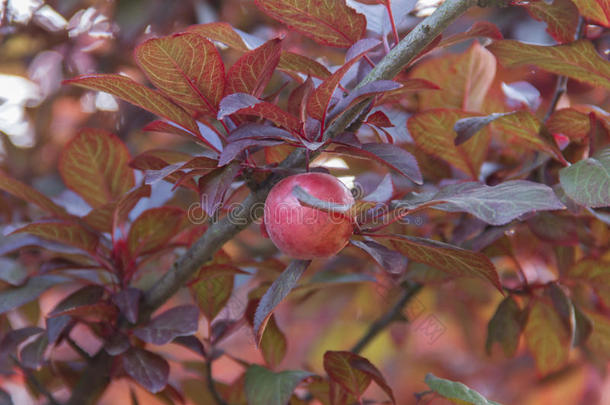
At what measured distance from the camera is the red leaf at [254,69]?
0.54m

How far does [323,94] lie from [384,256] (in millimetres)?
170

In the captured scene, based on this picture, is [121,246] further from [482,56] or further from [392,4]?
[482,56]

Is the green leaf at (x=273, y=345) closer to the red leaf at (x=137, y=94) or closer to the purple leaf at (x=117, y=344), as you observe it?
the purple leaf at (x=117, y=344)

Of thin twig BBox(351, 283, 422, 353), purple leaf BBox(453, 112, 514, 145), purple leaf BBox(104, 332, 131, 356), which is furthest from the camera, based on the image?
thin twig BBox(351, 283, 422, 353)

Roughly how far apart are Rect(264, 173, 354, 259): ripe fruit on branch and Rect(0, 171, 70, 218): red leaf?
1.19 ft

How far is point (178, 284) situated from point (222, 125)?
215 millimetres

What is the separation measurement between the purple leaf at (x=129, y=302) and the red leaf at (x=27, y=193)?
0.45ft

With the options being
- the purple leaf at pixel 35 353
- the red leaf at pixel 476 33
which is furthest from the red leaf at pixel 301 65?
the purple leaf at pixel 35 353

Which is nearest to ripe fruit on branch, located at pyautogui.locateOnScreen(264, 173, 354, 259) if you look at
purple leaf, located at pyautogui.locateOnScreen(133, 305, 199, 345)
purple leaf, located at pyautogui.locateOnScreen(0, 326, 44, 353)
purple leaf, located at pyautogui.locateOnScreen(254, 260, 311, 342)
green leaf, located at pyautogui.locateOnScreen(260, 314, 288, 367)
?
purple leaf, located at pyautogui.locateOnScreen(254, 260, 311, 342)

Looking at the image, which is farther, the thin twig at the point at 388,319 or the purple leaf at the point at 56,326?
the thin twig at the point at 388,319

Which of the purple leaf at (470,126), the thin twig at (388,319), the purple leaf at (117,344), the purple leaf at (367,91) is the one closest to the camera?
the purple leaf at (367,91)

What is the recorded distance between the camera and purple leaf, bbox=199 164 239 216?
53cm

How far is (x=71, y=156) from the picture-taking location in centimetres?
80

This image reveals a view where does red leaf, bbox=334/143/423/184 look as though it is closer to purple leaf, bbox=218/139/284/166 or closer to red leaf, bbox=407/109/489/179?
purple leaf, bbox=218/139/284/166
